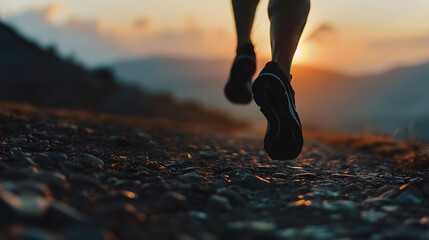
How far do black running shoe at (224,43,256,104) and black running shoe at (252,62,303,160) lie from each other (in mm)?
522

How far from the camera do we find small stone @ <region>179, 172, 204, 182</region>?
5.59 ft

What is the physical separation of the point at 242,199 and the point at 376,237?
0.54 metres

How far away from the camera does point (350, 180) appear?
1.91m

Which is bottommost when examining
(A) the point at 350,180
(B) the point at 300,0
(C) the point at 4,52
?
(A) the point at 350,180

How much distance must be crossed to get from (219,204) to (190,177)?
17.4 inches

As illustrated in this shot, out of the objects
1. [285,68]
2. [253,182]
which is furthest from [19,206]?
[285,68]

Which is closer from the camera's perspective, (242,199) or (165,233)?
(165,233)

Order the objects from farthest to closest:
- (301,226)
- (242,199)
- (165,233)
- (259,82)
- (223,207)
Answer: (259,82)
(242,199)
(223,207)
(301,226)
(165,233)

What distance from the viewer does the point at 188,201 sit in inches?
53.4

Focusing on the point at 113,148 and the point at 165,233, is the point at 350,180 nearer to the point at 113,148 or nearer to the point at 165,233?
the point at 165,233

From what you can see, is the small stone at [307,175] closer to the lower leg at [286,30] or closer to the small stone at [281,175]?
the small stone at [281,175]

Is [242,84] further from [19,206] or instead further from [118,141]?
[19,206]

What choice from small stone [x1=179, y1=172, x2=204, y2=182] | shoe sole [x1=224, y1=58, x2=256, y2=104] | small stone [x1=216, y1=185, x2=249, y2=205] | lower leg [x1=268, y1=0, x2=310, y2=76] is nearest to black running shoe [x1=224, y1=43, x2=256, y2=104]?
shoe sole [x1=224, y1=58, x2=256, y2=104]

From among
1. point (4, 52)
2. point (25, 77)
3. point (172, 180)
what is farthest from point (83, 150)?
point (4, 52)
